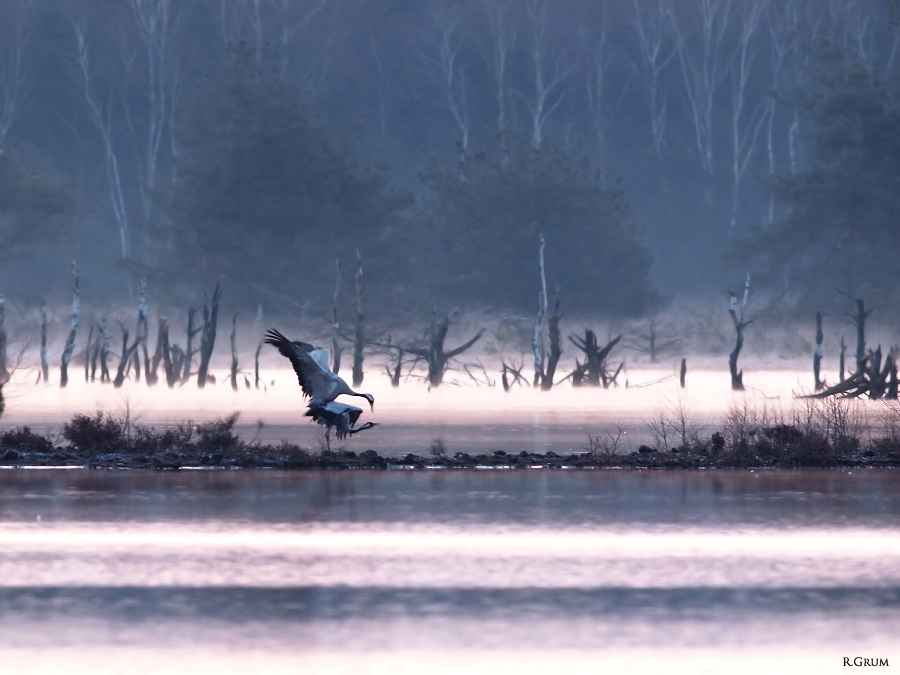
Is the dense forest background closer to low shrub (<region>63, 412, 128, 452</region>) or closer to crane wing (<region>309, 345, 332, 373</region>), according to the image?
→ low shrub (<region>63, 412, 128, 452</region>)

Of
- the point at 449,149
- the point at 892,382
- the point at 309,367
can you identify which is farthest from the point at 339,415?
the point at 449,149

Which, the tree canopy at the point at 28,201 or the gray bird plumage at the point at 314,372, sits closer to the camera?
the gray bird plumage at the point at 314,372

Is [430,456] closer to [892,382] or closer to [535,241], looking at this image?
[892,382]

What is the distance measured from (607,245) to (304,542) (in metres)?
45.8

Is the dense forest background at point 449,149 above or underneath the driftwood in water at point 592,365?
above

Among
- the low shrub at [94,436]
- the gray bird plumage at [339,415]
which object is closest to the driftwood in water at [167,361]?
the low shrub at [94,436]

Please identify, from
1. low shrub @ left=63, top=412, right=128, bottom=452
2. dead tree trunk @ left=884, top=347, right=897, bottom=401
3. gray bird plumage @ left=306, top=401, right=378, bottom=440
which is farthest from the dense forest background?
gray bird plumage @ left=306, top=401, right=378, bottom=440

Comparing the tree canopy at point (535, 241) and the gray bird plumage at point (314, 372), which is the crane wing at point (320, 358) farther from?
the tree canopy at point (535, 241)

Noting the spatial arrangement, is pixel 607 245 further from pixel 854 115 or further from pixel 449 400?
pixel 449 400

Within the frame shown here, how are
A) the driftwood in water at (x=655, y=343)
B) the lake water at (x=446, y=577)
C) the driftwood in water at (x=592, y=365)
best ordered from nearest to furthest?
the lake water at (x=446, y=577), the driftwood in water at (x=592, y=365), the driftwood in water at (x=655, y=343)

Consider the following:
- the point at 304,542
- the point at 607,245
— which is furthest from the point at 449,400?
the point at 304,542

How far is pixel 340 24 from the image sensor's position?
83500 millimetres

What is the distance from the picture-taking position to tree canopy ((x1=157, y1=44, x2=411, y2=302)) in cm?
5953

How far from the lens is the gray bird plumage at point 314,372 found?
21.6 meters
